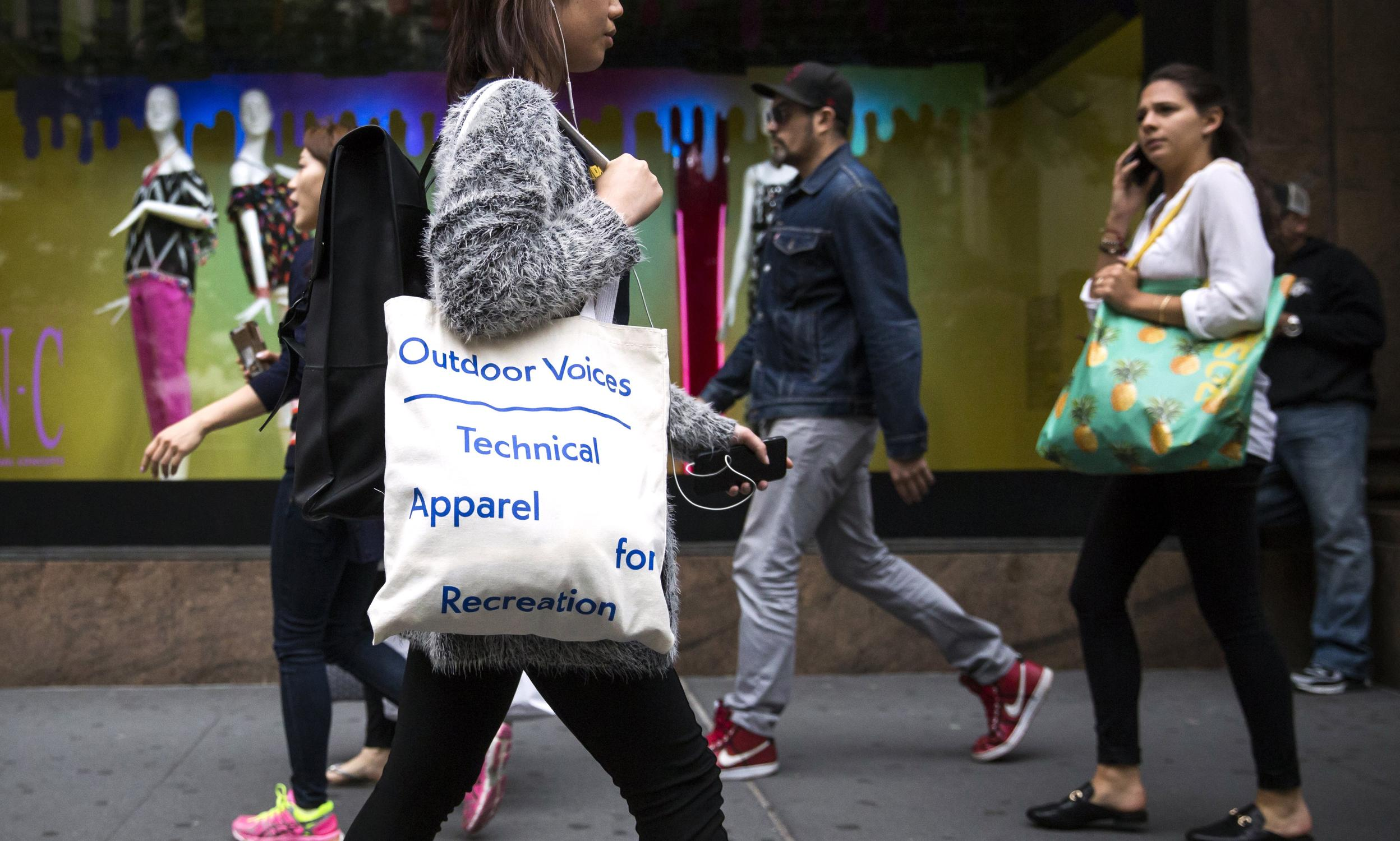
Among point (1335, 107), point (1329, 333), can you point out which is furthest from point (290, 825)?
point (1335, 107)

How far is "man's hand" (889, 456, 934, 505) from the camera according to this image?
4172 mm

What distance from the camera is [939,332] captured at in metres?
6.23

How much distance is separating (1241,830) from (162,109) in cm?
523

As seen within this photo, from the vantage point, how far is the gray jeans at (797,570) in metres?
4.20

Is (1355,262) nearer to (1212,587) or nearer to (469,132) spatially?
(1212,587)

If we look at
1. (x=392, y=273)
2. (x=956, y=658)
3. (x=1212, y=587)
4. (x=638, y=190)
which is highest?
(x=638, y=190)

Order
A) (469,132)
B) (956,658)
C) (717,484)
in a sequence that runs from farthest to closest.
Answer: (956,658)
(717,484)
(469,132)

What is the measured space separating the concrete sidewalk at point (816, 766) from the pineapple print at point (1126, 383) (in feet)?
4.00

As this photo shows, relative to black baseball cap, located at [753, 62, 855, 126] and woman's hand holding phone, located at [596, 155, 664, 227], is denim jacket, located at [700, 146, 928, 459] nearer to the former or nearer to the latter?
black baseball cap, located at [753, 62, 855, 126]

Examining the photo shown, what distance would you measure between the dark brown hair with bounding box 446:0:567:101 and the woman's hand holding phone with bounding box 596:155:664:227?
0.20 m

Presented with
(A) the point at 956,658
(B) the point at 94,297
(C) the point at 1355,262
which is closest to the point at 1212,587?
(A) the point at 956,658

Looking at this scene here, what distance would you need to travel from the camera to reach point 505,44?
2168 mm

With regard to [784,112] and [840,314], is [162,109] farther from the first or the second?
[840,314]

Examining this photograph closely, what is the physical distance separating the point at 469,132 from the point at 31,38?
4.88 meters
